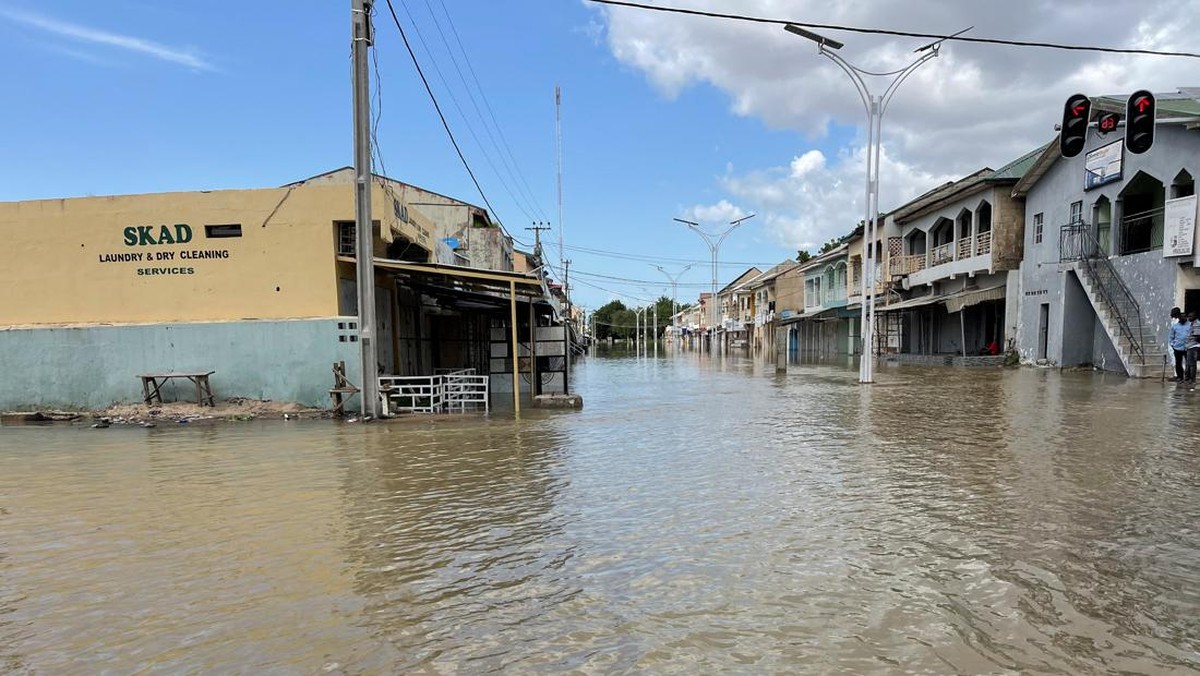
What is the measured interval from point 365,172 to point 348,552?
9.14 meters

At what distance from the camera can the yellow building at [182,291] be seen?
13656 mm

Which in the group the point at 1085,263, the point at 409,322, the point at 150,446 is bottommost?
the point at 150,446

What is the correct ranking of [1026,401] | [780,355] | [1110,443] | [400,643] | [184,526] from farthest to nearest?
[780,355] < [1026,401] < [1110,443] < [184,526] < [400,643]

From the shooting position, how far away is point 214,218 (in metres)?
13.7

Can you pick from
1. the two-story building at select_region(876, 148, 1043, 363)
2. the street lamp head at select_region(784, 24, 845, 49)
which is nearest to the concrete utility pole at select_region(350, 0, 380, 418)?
the street lamp head at select_region(784, 24, 845, 49)

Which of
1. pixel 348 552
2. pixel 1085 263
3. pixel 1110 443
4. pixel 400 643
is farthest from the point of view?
pixel 1085 263

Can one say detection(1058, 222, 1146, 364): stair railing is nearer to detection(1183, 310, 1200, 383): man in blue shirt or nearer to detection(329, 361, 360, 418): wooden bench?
detection(1183, 310, 1200, 383): man in blue shirt

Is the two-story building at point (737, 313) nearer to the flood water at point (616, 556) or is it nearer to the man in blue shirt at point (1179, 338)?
the man in blue shirt at point (1179, 338)

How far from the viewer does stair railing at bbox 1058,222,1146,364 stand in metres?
19.1

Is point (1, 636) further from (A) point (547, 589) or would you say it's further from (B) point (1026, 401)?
(B) point (1026, 401)

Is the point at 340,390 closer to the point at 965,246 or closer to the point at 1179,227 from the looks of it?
the point at 1179,227

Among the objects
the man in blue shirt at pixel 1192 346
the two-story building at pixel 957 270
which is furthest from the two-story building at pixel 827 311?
the man in blue shirt at pixel 1192 346

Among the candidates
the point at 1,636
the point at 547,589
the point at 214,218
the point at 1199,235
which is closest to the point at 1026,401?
the point at 1199,235

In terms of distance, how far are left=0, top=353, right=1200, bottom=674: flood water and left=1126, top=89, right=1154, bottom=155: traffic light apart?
450cm
